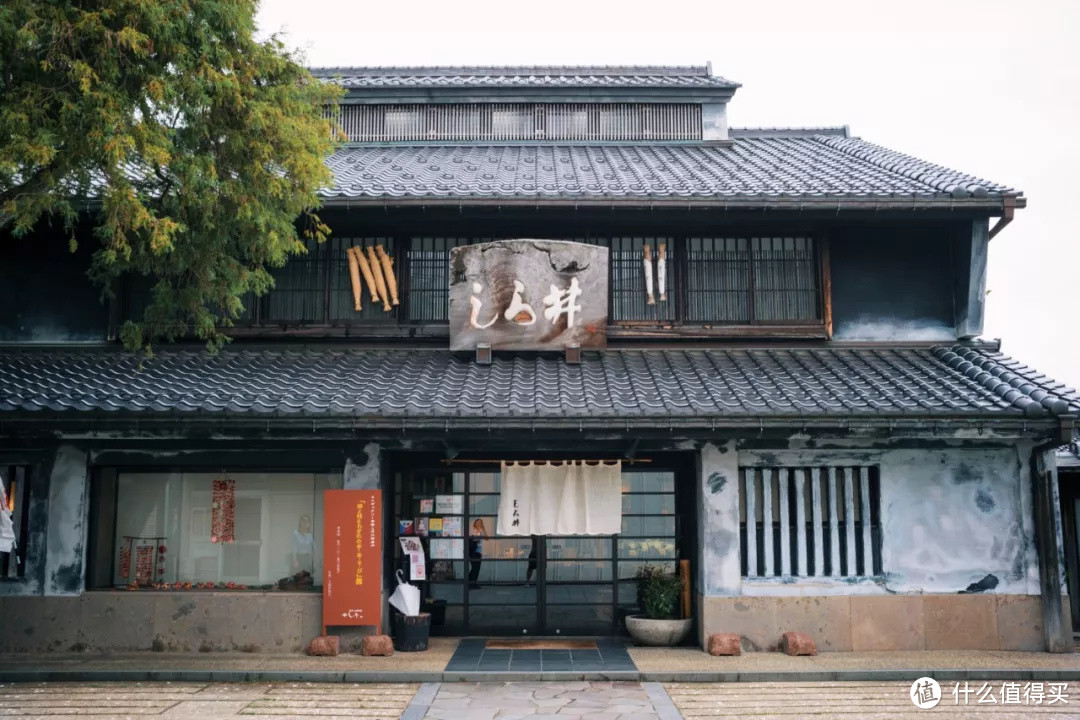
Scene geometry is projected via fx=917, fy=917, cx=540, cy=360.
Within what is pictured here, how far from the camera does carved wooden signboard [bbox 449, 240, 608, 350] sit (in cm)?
1321

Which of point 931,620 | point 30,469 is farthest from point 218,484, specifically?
point 931,620

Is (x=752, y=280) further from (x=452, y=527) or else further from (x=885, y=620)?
(x=452, y=527)

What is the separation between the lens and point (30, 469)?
12258 millimetres

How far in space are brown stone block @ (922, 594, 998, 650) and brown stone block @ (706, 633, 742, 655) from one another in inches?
99.2

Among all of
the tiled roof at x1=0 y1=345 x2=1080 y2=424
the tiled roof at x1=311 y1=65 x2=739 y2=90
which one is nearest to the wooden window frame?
the tiled roof at x1=0 y1=345 x2=1080 y2=424

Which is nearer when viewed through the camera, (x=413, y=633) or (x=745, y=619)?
(x=745, y=619)

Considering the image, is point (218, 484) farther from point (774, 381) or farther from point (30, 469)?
point (774, 381)

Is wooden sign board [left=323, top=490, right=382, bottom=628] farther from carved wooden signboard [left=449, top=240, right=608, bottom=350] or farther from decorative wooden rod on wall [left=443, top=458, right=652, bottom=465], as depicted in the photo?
carved wooden signboard [left=449, top=240, right=608, bottom=350]

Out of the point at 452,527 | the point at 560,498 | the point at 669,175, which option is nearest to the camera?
→ the point at 560,498

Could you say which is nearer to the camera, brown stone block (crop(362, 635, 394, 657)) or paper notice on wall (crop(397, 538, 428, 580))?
brown stone block (crop(362, 635, 394, 657))

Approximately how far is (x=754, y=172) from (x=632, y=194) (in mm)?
3133

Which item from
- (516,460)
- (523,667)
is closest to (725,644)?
(523,667)

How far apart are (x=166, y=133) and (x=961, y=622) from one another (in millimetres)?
11355

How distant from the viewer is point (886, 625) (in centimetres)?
1184
